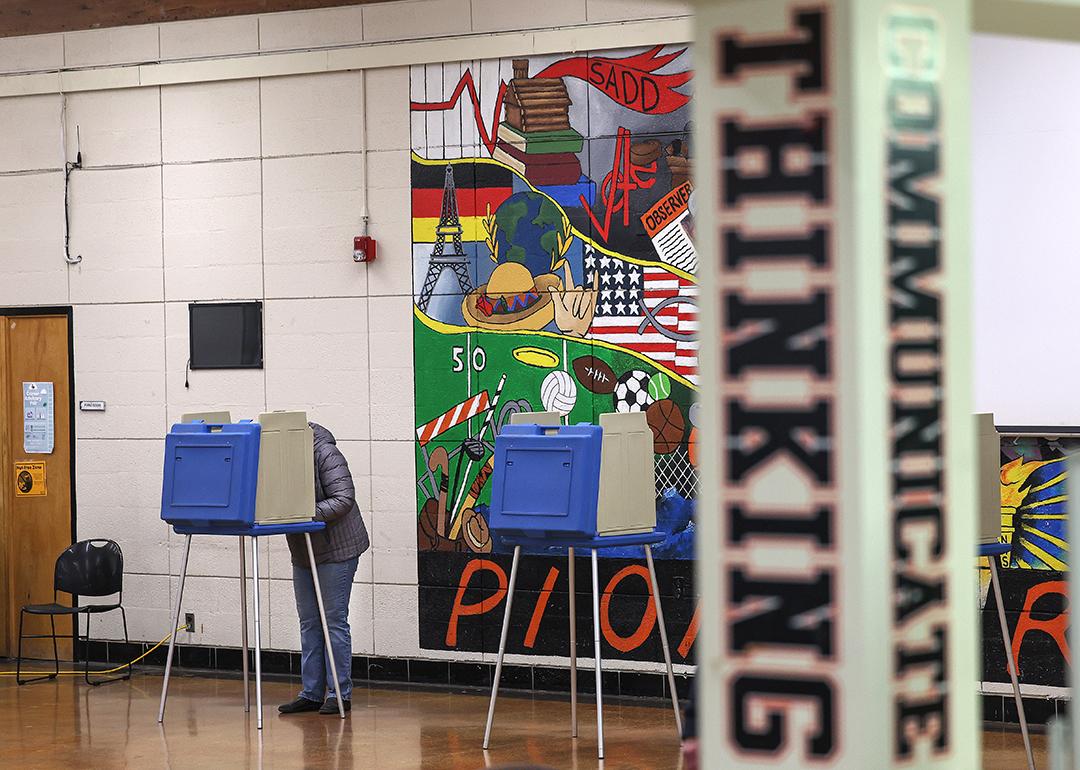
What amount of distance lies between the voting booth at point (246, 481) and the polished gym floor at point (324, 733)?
23 cm

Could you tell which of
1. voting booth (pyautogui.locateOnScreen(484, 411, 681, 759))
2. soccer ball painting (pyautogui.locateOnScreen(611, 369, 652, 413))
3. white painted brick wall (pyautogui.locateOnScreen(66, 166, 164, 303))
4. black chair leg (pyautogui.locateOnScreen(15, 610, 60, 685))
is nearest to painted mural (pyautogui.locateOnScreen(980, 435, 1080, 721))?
voting booth (pyautogui.locateOnScreen(484, 411, 681, 759))

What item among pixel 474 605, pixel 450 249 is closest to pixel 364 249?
pixel 450 249

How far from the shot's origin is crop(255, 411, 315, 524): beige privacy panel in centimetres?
696

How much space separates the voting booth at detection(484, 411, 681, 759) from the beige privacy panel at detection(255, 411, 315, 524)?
1.15 metres

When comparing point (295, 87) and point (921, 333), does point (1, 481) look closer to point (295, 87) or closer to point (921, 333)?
point (295, 87)

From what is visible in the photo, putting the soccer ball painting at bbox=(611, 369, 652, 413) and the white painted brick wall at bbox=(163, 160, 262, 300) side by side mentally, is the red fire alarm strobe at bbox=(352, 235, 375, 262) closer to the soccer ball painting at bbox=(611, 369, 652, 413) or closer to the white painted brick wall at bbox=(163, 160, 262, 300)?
the white painted brick wall at bbox=(163, 160, 262, 300)

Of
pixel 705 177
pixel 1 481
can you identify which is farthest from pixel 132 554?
pixel 705 177

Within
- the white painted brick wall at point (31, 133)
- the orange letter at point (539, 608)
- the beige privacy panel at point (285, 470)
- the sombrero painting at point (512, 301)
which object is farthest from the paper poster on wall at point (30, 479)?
the orange letter at point (539, 608)

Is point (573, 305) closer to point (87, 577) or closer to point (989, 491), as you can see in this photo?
point (989, 491)

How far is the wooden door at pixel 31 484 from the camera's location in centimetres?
885

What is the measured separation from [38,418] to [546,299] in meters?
3.29

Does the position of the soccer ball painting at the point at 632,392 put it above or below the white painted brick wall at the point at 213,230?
below

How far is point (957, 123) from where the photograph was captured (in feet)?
8.32

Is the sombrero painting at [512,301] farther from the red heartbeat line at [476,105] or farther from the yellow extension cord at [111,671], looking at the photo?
the yellow extension cord at [111,671]
